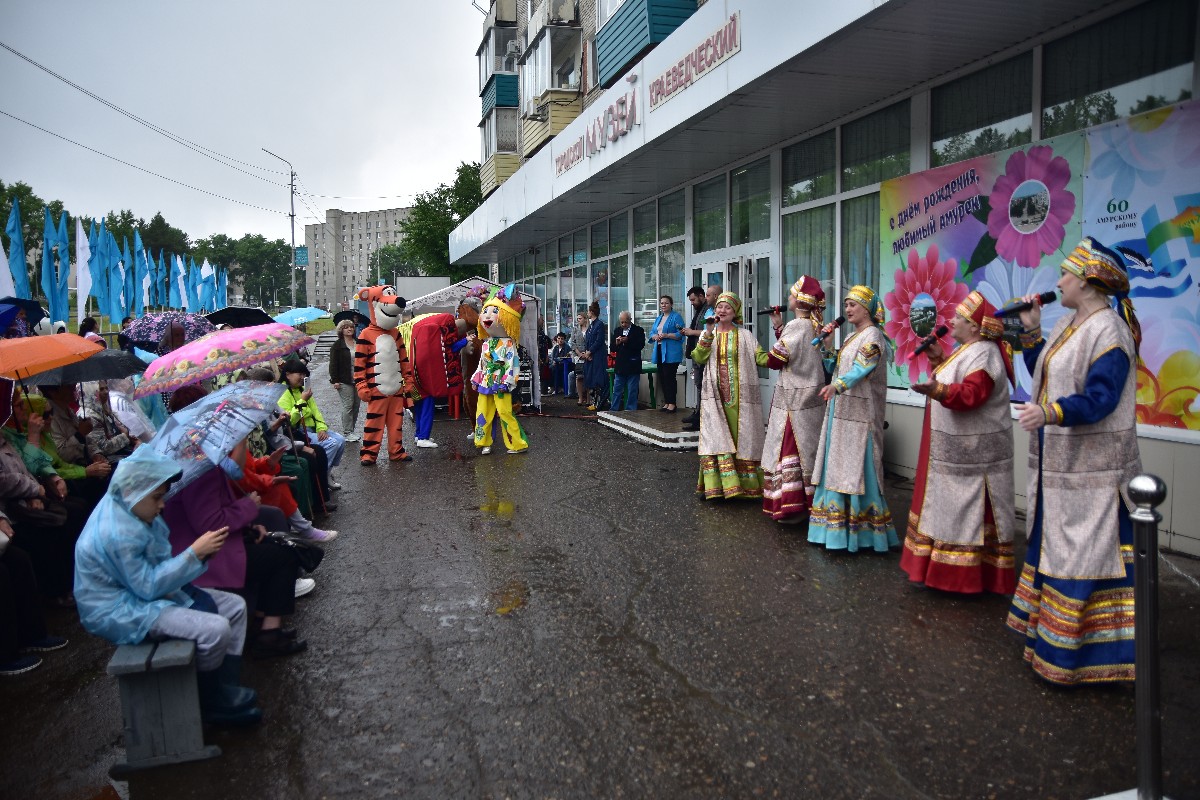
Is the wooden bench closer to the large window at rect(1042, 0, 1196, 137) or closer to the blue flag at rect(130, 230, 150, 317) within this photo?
the large window at rect(1042, 0, 1196, 137)

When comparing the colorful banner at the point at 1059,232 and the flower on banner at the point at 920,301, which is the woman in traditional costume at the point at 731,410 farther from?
the colorful banner at the point at 1059,232

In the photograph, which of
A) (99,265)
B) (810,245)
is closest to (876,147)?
(810,245)

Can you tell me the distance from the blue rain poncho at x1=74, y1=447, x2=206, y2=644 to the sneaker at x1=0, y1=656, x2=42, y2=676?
1.35m

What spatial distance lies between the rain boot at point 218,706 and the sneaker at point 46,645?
61.3 inches

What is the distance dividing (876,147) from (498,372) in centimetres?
482

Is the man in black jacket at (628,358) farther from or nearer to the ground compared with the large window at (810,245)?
nearer to the ground

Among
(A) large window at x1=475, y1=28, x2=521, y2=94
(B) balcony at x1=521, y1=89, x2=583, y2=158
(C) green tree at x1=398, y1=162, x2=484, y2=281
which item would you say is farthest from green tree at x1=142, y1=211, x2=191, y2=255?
(B) balcony at x1=521, y1=89, x2=583, y2=158

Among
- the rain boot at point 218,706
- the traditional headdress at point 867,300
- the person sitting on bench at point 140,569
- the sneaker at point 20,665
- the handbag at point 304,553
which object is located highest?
the traditional headdress at point 867,300

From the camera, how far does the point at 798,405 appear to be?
21.1 ft

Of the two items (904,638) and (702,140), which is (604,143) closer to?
(702,140)

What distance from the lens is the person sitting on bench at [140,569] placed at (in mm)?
3311

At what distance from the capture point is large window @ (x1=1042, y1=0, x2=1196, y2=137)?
18.6ft

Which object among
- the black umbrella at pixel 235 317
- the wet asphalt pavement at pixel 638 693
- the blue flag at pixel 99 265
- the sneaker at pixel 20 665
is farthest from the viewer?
the blue flag at pixel 99 265

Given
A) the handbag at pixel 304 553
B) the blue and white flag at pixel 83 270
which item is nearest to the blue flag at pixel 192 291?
the blue and white flag at pixel 83 270
